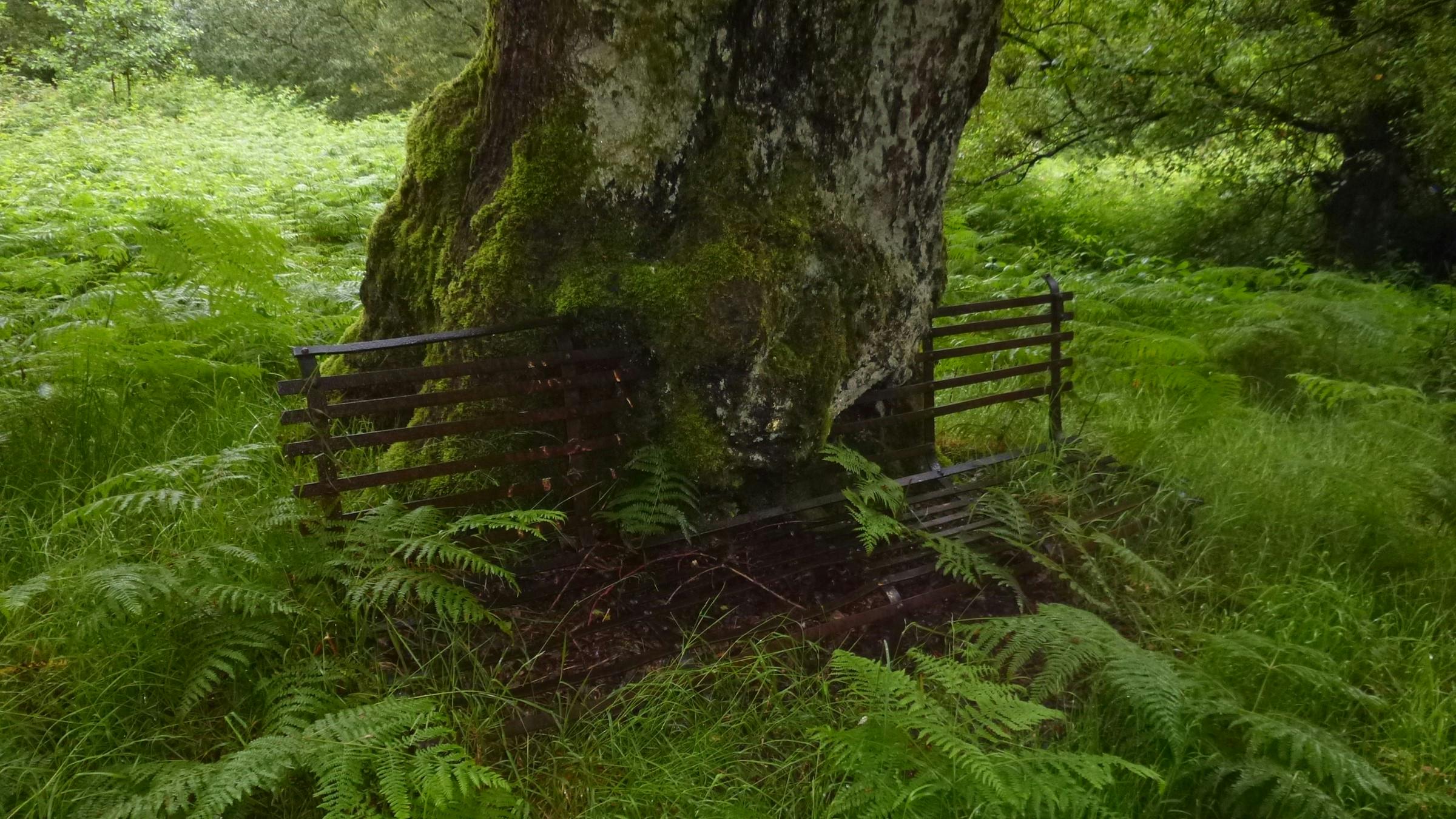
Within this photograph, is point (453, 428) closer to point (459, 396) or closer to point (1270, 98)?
point (459, 396)

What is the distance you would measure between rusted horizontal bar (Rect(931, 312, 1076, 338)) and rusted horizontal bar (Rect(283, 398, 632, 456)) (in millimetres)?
1586

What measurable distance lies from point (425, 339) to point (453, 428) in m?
0.32

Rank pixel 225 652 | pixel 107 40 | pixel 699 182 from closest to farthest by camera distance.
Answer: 1. pixel 225 652
2. pixel 699 182
3. pixel 107 40

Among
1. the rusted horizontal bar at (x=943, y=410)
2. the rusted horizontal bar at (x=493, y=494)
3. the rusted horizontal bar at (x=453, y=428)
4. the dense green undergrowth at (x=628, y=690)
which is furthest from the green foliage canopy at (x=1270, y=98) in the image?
the rusted horizontal bar at (x=493, y=494)

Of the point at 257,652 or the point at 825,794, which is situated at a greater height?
the point at 257,652

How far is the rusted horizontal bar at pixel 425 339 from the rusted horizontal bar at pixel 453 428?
281mm

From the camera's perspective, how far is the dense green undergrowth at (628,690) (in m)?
2.21

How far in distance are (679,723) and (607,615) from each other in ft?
1.60

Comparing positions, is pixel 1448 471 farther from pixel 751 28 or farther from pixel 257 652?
pixel 257 652

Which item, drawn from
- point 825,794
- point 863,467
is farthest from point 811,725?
point 863,467

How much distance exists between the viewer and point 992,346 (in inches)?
161

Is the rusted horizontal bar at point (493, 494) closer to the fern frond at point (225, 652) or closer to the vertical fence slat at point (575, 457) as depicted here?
the vertical fence slat at point (575, 457)

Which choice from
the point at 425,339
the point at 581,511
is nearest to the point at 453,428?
the point at 425,339

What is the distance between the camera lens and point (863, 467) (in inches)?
138
